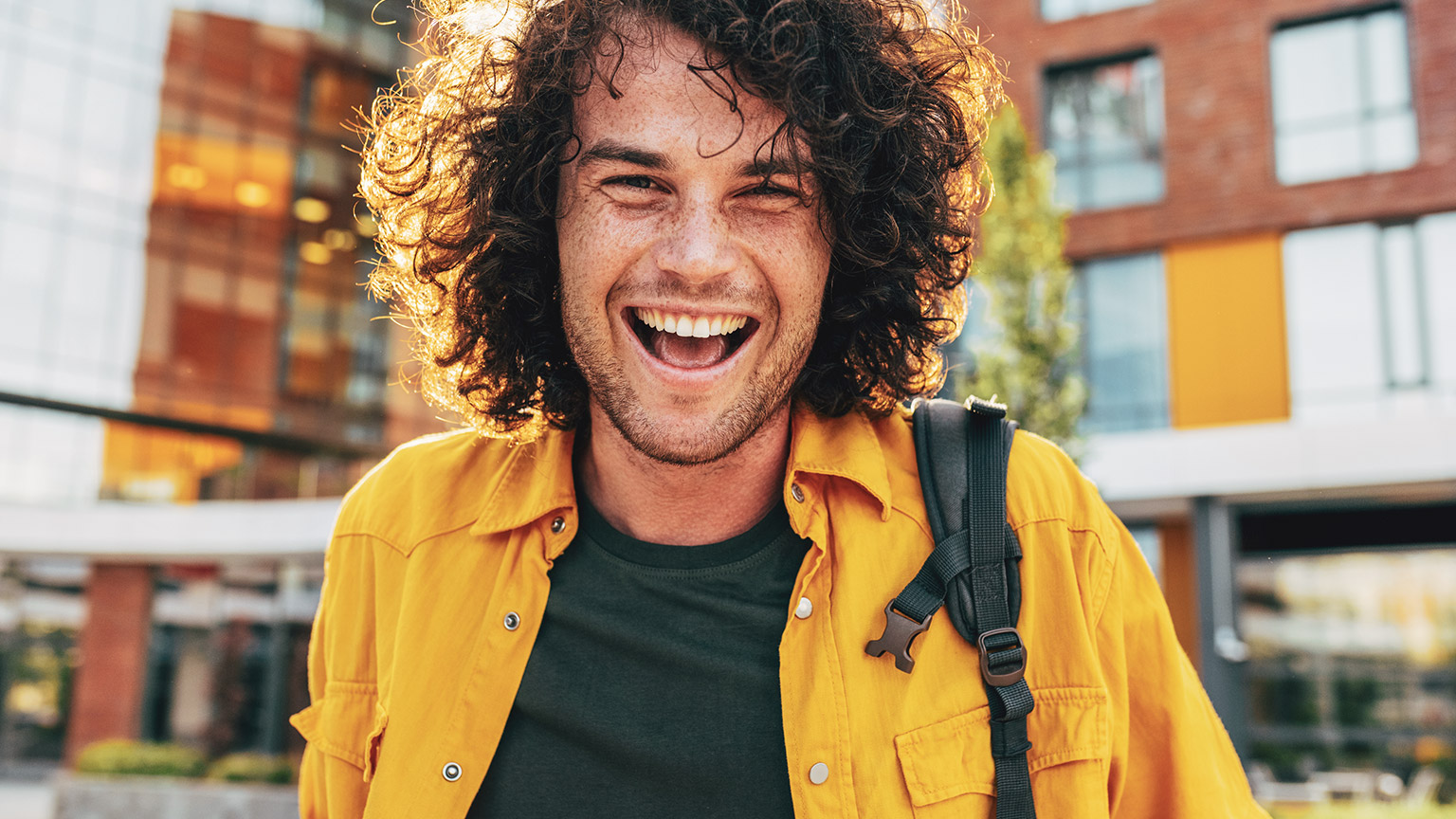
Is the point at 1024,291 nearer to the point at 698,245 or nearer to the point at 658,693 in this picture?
the point at 698,245

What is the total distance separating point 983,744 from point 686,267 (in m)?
0.90

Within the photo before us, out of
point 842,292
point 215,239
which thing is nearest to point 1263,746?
point 842,292

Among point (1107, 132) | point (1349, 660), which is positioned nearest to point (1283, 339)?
point (1107, 132)

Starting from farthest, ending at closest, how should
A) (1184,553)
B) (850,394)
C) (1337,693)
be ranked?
(1184,553) → (1337,693) → (850,394)

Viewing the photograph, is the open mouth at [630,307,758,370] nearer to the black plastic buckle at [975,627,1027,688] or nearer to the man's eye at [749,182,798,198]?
the man's eye at [749,182,798,198]

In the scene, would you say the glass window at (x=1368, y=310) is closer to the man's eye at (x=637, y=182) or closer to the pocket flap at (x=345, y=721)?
the man's eye at (x=637, y=182)

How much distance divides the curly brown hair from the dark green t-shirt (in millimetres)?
422

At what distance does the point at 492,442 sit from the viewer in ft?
7.55

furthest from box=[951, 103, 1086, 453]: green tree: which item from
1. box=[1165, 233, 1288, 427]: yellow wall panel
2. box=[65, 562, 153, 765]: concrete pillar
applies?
box=[65, 562, 153, 765]: concrete pillar

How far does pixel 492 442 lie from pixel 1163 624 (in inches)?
51.5

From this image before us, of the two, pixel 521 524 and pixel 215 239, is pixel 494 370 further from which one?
pixel 215 239

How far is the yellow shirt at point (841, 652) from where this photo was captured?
5.60ft

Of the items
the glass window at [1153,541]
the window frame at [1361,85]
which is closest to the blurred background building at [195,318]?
the glass window at [1153,541]

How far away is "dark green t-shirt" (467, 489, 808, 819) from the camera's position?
5.82ft
